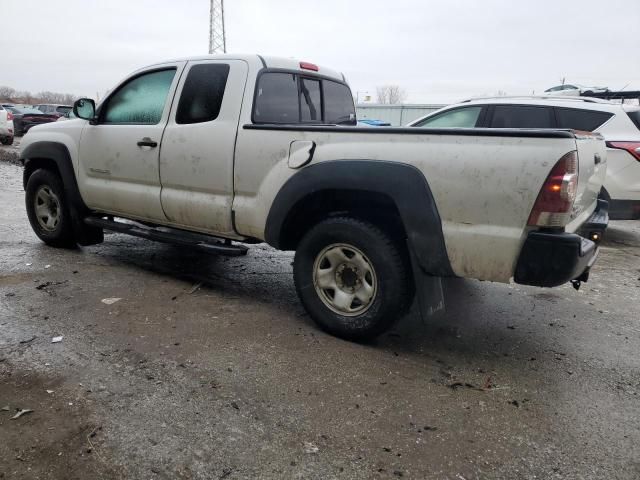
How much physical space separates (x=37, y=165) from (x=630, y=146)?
6961mm

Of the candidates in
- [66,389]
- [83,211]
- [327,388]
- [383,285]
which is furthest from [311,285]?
[83,211]

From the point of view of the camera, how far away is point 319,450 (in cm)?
226

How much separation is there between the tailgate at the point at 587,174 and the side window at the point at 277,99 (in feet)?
7.06

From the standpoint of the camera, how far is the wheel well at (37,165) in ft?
17.2

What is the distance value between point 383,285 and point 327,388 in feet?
2.39

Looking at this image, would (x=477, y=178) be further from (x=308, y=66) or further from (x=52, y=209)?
(x=52, y=209)

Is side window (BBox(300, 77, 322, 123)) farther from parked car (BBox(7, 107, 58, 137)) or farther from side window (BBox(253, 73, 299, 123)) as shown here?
parked car (BBox(7, 107, 58, 137))

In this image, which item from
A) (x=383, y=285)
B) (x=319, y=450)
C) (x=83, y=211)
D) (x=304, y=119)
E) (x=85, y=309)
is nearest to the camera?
(x=319, y=450)

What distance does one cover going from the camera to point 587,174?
294 centimetres

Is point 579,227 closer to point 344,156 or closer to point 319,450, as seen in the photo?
point 344,156

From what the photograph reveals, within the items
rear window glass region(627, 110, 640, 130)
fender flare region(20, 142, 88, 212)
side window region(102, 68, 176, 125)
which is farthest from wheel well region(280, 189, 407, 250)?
rear window glass region(627, 110, 640, 130)

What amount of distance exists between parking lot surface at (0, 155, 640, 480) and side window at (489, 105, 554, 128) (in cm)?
269

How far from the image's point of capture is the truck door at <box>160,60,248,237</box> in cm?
376

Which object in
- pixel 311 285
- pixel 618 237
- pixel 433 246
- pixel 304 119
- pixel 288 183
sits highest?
pixel 304 119
